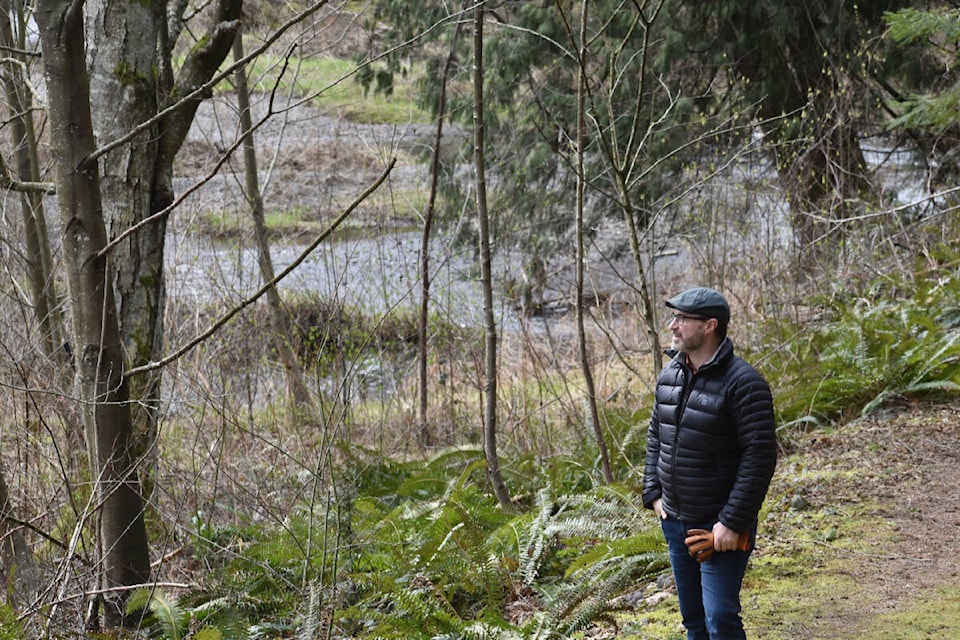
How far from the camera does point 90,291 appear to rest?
3.52 metres

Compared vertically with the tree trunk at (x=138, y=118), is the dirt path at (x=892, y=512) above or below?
below

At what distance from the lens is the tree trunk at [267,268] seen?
7.73 meters

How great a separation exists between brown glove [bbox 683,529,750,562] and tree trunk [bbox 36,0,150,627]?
7.16ft

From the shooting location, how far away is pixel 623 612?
4453mm

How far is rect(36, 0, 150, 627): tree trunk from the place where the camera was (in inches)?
130

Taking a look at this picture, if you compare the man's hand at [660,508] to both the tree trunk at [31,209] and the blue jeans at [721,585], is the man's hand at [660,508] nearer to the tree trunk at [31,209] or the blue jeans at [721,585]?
the blue jeans at [721,585]

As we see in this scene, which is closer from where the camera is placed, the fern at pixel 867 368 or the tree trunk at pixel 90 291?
the tree trunk at pixel 90 291

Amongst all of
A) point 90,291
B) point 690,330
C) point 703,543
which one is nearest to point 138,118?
point 90,291

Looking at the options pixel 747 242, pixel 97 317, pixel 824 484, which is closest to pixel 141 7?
pixel 97 317

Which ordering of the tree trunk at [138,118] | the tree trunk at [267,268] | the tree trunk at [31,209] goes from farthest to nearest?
the tree trunk at [267,268] < the tree trunk at [31,209] < the tree trunk at [138,118]

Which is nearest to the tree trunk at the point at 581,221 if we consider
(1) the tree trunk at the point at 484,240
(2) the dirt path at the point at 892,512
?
(1) the tree trunk at the point at 484,240

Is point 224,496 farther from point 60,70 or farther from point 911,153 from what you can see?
point 911,153

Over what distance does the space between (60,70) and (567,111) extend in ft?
27.1

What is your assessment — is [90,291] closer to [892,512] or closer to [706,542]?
[706,542]
